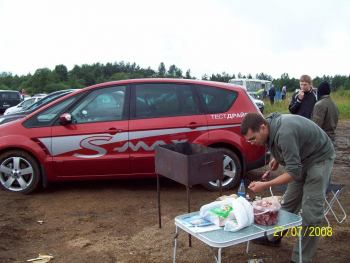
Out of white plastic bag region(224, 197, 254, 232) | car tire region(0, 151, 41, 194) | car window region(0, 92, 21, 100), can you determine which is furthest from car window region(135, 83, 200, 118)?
car window region(0, 92, 21, 100)

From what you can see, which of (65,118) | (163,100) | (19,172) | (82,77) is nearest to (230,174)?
(163,100)

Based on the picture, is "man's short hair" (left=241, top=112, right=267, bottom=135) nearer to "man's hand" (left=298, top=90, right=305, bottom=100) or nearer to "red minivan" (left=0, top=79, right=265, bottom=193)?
"red minivan" (left=0, top=79, right=265, bottom=193)

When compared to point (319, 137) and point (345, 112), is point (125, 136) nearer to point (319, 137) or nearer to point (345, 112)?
point (319, 137)

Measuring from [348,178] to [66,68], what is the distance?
69494 mm

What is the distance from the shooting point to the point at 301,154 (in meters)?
3.60

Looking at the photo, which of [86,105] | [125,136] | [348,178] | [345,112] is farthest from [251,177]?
[345,112]

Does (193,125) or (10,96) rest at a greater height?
(10,96)

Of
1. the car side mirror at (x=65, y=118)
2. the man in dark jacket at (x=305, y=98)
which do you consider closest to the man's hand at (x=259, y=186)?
the man in dark jacket at (x=305, y=98)

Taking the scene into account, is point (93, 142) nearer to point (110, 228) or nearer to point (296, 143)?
point (110, 228)

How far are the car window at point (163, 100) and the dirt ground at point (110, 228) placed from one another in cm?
122

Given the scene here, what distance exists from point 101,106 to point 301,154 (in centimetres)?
341

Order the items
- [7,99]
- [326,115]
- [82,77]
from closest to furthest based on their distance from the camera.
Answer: [326,115] < [7,99] < [82,77]

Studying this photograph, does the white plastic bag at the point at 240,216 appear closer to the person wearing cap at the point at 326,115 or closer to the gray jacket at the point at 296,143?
the gray jacket at the point at 296,143

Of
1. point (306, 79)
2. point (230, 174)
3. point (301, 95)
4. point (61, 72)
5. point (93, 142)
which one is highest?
point (61, 72)
